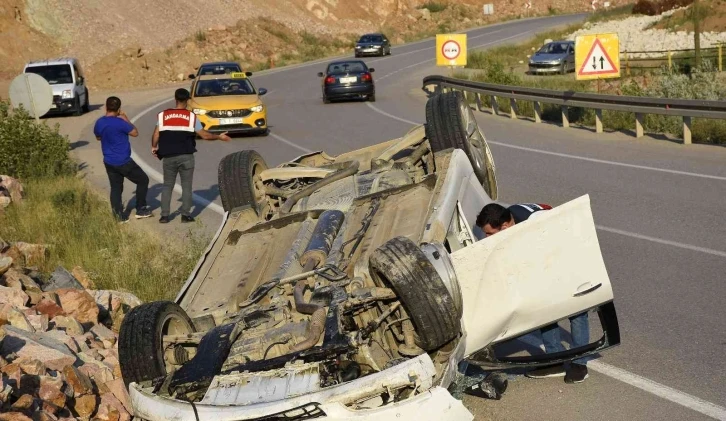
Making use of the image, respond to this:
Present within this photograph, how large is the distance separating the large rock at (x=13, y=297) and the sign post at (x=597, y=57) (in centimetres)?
1734

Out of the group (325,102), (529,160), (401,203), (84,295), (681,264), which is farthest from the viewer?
(325,102)

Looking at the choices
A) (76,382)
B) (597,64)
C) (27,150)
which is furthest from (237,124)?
(76,382)

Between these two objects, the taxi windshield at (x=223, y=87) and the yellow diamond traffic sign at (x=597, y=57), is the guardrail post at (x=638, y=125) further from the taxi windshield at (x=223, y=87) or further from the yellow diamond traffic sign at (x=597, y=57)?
the taxi windshield at (x=223, y=87)

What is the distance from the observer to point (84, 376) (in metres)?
7.09

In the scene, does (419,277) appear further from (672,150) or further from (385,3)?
(385,3)

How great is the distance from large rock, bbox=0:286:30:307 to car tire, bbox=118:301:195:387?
264cm

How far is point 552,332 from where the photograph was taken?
732 centimetres

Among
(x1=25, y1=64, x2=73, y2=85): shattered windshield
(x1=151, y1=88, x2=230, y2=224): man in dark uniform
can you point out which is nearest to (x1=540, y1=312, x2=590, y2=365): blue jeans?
(x1=151, y1=88, x2=230, y2=224): man in dark uniform

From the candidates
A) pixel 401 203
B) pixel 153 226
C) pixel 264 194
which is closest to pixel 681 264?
pixel 401 203

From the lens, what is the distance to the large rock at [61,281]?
32.0 ft

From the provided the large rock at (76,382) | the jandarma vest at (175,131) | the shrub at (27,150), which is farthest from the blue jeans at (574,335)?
the shrub at (27,150)

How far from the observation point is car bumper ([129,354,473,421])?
5.16m

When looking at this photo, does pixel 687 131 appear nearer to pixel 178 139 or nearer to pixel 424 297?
pixel 178 139

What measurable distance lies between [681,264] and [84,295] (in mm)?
5444
